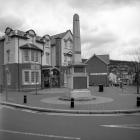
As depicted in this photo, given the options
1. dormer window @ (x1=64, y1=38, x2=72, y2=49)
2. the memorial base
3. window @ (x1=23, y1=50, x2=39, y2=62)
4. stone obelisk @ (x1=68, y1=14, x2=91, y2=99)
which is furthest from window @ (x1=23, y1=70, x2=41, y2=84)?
the memorial base

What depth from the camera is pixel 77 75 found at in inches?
693

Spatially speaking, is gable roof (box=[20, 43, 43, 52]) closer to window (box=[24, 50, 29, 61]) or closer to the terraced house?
the terraced house

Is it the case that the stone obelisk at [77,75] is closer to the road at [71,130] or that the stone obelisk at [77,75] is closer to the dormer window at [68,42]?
the road at [71,130]

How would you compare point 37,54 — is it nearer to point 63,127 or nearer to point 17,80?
point 17,80

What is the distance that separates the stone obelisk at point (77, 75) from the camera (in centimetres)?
1733

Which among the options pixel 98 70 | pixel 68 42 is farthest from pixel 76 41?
pixel 98 70

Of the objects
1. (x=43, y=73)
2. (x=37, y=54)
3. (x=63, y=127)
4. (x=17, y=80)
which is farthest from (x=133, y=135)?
(x=43, y=73)

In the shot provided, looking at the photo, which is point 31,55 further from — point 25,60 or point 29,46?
point 29,46

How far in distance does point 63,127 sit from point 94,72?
43196 millimetres

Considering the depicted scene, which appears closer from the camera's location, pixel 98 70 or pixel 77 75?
pixel 77 75

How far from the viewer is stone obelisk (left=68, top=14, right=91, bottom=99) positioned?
17.3 metres

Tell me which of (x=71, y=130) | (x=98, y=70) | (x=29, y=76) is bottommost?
(x=71, y=130)

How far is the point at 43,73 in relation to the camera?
34812 mm

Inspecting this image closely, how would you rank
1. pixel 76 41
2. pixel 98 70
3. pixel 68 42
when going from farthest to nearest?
pixel 98 70
pixel 68 42
pixel 76 41
